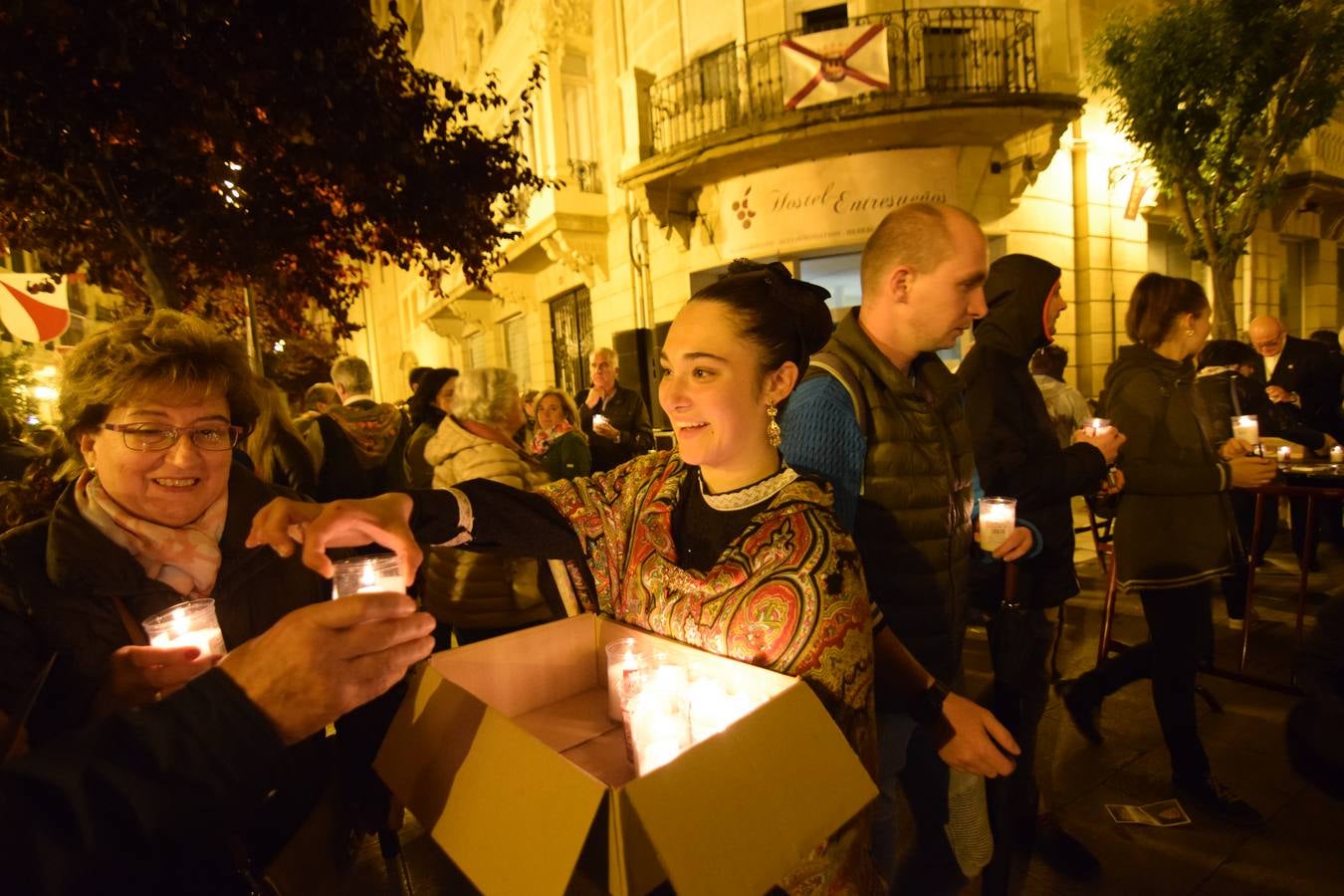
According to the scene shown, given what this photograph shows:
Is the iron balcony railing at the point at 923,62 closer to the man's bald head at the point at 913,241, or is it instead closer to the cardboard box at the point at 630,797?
the man's bald head at the point at 913,241

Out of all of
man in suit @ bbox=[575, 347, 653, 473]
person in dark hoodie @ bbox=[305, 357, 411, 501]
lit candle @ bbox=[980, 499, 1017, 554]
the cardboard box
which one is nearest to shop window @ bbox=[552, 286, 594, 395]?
man in suit @ bbox=[575, 347, 653, 473]

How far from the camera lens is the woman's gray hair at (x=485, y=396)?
3473 millimetres

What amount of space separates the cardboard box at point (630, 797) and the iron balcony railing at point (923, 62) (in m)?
10.2

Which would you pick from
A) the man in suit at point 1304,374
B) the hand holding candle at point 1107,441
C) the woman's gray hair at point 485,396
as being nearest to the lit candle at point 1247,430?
the hand holding candle at point 1107,441

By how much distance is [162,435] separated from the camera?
5.26 ft

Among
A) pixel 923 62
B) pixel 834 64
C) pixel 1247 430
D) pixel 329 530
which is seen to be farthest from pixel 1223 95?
pixel 329 530

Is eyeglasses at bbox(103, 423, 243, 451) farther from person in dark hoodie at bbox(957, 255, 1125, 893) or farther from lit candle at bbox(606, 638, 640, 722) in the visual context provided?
person in dark hoodie at bbox(957, 255, 1125, 893)

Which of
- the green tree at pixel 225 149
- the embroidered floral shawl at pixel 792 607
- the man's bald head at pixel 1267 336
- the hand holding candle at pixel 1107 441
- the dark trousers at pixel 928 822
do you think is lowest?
the dark trousers at pixel 928 822

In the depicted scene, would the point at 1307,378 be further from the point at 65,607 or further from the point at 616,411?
the point at 65,607

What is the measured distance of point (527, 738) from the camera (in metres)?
0.97

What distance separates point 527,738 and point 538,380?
52.0 feet

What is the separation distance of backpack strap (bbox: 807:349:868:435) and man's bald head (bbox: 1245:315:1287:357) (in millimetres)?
7157

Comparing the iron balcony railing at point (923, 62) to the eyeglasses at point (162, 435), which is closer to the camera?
the eyeglasses at point (162, 435)

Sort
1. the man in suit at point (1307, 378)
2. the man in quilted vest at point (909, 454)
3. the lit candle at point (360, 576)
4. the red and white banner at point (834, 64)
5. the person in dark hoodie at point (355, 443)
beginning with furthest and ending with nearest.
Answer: the red and white banner at point (834, 64) < the man in suit at point (1307, 378) < the person in dark hoodie at point (355, 443) < the man in quilted vest at point (909, 454) < the lit candle at point (360, 576)
